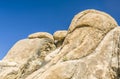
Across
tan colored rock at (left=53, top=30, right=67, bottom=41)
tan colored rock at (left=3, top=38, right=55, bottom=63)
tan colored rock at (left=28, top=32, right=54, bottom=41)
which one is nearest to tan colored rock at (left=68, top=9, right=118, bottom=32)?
tan colored rock at (left=53, top=30, right=67, bottom=41)

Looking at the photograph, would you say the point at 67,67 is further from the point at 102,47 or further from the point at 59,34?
the point at 59,34

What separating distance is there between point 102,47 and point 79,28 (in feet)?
17.5

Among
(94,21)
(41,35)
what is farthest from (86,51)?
(41,35)

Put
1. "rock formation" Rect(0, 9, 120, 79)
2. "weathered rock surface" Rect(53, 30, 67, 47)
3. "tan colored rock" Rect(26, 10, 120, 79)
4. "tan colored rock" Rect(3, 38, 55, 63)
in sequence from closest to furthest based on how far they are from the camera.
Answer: "tan colored rock" Rect(26, 10, 120, 79)
"rock formation" Rect(0, 9, 120, 79)
"tan colored rock" Rect(3, 38, 55, 63)
"weathered rock surface" Rect(53, 30, 67, 47)

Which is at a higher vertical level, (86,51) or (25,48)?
(25,48)

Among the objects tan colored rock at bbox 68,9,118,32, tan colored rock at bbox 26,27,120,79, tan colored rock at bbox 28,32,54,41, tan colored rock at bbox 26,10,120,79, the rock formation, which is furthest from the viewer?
tan colored rock at bbox 28,32,54,41

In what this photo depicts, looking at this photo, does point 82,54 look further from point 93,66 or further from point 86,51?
point 93,66

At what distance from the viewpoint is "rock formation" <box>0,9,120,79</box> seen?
101ft

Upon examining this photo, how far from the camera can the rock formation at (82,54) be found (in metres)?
30.9

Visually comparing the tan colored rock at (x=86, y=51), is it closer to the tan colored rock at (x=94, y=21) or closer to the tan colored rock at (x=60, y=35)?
the tan colored rock at (x=94, y=21)

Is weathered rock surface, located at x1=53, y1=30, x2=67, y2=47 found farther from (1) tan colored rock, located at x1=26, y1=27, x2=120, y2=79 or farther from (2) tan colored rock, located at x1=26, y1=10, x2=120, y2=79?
(1) tan colored rock, located at x1=26, y1=27, x2=120, y2=79

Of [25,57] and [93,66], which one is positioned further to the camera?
[25,57]

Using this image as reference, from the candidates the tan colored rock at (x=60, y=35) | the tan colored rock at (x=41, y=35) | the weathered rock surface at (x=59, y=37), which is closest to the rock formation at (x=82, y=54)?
the weathered rock surface at (x=59, y=37)

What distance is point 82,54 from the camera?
1320 inches
